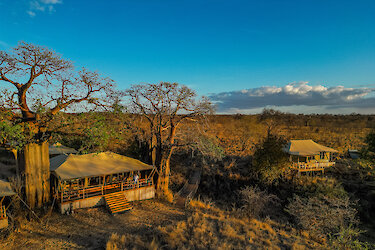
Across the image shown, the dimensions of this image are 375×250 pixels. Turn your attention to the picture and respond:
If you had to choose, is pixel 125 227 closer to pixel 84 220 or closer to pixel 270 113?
pixel 84 220

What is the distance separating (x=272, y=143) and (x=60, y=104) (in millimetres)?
21495

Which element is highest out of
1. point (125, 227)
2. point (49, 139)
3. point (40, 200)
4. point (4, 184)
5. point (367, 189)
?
point (49, 139)

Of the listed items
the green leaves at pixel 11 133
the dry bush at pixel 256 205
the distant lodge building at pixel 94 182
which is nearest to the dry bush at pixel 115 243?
the distant lodge building at pixel 94 182

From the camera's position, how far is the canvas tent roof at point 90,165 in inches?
628

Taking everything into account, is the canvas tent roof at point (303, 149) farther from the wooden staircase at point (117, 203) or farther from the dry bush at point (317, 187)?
the wooden staircase at point (117, 203)

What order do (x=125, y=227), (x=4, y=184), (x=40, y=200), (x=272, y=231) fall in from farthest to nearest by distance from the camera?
1. (x=272, y=231)
2. (x=40, y=200)
3. (x=125, y=227)
4. (x=4, y=184)

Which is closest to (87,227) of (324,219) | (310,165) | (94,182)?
(94,182)

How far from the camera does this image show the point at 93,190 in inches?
675

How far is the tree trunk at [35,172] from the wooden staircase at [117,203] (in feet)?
13.4

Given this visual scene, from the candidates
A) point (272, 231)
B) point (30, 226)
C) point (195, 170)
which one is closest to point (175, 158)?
point (195, 170)

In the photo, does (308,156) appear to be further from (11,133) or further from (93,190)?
(11,133)

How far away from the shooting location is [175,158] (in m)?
35.8

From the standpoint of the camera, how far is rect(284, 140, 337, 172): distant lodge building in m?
28.3

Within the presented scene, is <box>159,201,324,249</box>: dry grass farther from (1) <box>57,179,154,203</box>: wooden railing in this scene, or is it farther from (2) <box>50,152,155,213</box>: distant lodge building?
(1) <box>57,179,154,203</box>: wooden railing
